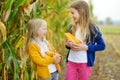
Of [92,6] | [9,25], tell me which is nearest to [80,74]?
[9,25]

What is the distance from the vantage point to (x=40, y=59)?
3.20 m

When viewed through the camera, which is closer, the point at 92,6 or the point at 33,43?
the point at 33,43

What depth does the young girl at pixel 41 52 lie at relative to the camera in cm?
321

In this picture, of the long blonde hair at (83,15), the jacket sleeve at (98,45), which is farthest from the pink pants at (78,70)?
the long blonde hair at (83,15)

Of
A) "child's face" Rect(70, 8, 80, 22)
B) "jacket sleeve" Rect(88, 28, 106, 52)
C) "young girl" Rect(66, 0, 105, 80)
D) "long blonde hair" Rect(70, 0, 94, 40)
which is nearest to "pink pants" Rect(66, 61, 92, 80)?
"young girl" Rect(66, 0, 105, 80)

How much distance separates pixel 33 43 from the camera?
3.24m

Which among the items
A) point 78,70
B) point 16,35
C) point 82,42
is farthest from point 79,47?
point 16,35

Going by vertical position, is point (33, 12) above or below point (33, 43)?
above

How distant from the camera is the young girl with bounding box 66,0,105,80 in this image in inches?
135

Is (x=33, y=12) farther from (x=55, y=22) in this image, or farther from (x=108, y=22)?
(x=108, y=22)

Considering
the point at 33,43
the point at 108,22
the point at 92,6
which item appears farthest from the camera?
A: the point at 108,22

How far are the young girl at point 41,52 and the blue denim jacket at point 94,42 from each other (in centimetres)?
33

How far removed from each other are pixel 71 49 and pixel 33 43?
0.43 m

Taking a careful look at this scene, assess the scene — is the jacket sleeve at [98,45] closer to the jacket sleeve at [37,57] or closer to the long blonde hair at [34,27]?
the jacket sleeve at [37,57]
